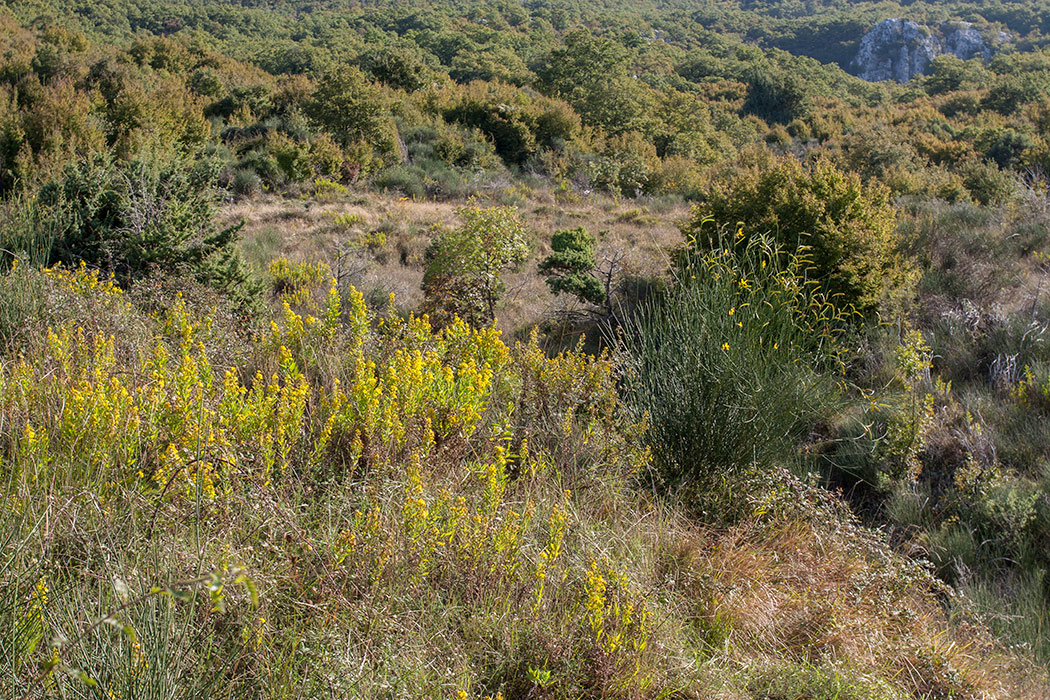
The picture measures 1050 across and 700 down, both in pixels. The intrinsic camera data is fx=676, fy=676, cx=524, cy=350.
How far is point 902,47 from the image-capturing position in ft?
196

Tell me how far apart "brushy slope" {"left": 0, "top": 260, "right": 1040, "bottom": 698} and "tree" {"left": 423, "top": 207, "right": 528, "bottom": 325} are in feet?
14.2

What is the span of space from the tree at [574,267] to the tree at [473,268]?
71cm

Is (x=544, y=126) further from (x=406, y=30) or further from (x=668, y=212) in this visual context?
(x=406, y=30)

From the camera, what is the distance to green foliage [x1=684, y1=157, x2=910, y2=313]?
6750 mm

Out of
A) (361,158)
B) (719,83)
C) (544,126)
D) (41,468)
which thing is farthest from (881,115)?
(41,468)

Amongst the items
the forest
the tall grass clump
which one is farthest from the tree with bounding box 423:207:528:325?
the tall grass clump

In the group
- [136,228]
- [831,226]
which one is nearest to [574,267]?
[831,226]

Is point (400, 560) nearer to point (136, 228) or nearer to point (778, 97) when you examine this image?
point (136, 228)

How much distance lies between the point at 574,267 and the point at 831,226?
319 centimetres

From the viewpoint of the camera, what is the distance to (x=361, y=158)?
17672 mm

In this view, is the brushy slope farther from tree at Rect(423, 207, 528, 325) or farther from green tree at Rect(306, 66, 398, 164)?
green tree at Rect(306, 66, 398, 164)

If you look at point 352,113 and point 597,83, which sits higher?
point 597,83

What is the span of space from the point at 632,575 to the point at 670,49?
53.4 m

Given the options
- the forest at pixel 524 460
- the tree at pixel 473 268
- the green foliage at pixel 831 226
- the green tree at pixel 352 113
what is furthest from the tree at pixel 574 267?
the green tree at pixel 352 113
